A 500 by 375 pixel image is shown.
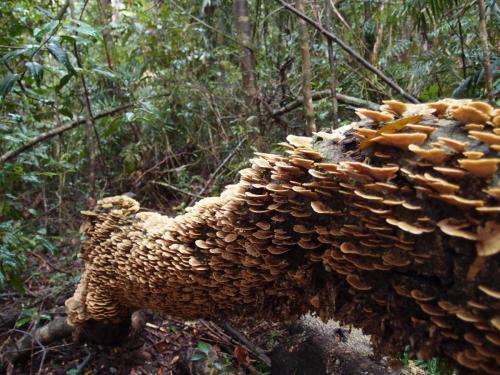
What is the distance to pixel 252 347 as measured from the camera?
3.22 metres

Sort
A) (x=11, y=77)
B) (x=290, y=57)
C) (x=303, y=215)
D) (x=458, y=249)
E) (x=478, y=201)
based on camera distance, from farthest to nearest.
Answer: (x=290, y=57) → (x=11, y=77) → (x=303, y=215) → (x=458, y=249) → (x=478, y=201)

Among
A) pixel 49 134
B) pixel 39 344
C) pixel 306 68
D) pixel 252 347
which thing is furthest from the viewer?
pixel 49 134

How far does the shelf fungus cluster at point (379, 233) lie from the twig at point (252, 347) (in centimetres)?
153

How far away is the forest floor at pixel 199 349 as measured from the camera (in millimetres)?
2873

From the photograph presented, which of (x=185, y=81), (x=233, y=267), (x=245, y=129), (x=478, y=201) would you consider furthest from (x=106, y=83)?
(x=478, y=201)

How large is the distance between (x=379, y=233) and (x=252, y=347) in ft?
8.27

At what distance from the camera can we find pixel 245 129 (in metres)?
5.11

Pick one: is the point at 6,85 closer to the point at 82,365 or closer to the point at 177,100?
the point at 82,365

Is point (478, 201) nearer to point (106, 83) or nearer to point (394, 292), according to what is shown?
point (394, 292)

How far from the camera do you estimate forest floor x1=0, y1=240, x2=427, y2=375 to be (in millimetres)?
2873

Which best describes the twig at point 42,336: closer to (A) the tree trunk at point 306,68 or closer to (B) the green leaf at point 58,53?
(B) the green leaf at point 58,53

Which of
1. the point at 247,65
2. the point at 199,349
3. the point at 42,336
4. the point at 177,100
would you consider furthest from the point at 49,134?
the point at 199,349

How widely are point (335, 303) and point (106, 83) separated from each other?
6.03 m

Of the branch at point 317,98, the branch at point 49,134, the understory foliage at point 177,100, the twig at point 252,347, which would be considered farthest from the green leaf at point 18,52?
the branch at point 317,98
